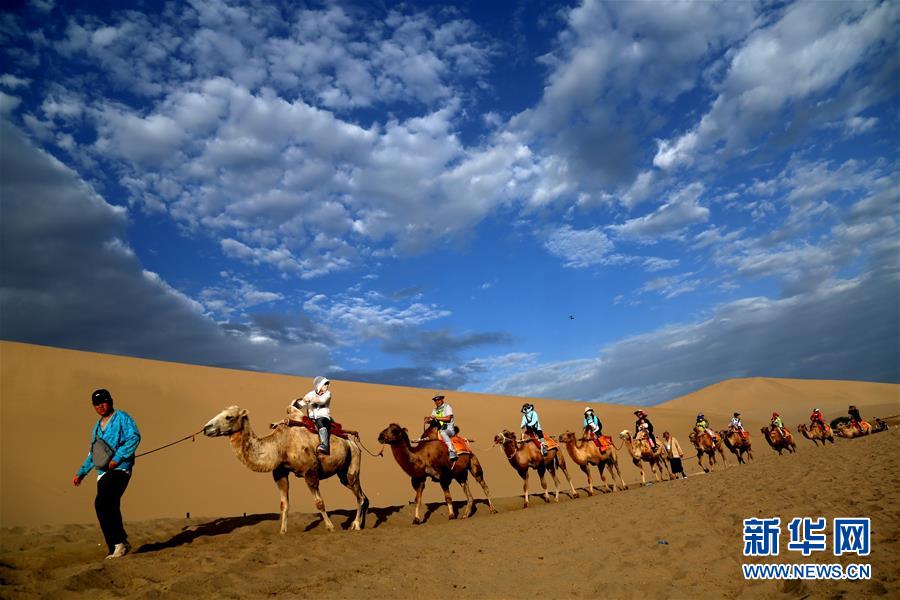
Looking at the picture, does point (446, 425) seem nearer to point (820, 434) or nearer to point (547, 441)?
point (547, 441)

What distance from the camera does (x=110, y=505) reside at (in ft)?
25.3

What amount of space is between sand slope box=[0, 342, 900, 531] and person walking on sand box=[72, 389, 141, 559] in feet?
25.9

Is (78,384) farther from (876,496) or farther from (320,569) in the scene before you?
(876,496)

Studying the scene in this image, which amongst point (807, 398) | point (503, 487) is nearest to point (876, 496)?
point (503, 487)

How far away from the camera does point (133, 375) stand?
2530 cm

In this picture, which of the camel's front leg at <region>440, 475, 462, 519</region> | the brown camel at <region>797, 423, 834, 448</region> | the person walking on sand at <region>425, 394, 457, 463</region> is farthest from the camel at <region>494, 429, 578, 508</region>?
the brown camel at <region>797, 423, 834, 448</region>

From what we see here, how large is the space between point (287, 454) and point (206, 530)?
2.39 metres

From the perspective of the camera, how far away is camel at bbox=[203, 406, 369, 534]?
10.1m

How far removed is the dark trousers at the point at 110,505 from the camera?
7.65m

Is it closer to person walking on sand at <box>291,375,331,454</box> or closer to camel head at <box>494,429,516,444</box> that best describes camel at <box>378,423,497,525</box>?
person walking on sand at <box>291,375,331,454</box>

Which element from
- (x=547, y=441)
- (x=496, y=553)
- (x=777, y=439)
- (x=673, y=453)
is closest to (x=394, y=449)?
(x=496, y=553)

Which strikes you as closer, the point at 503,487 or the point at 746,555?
the point at 746,555

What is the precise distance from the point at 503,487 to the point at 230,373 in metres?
18.6

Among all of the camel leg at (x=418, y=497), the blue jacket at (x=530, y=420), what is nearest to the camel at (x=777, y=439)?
the blue jacket at (x=530, y=420)
